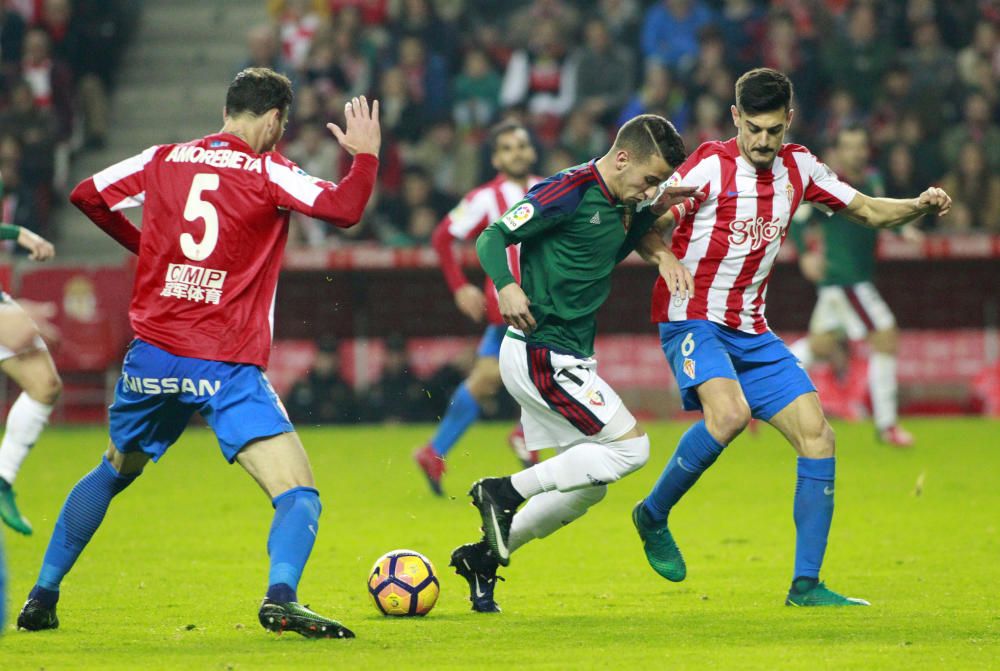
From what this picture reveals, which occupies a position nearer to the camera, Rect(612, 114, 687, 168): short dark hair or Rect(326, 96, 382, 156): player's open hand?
Rect(326, 96, 382, 156): player's open hand

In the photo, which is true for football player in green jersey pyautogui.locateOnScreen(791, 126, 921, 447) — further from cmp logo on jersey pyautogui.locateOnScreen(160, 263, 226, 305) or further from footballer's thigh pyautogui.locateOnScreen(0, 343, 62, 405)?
cmp logo on jersey pyautogui.locateOnScreen(160, 263, 226, 305)

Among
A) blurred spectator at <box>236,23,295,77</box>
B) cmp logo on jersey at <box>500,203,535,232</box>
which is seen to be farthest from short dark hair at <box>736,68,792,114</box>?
blurred spectator at <box>236,23,295,77</box>

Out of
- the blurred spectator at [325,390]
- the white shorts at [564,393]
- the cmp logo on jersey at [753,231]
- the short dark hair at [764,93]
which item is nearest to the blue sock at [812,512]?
the white shorts at [564,393]

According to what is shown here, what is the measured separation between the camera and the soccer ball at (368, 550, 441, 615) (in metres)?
6.76

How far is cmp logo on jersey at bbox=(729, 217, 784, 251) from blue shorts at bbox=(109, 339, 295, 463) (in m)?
2.39

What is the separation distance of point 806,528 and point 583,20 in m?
14.7

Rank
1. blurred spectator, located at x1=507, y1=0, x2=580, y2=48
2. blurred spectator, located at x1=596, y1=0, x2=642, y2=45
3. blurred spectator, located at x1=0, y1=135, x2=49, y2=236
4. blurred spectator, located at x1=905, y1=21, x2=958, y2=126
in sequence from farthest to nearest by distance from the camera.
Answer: blurred spectator, located at x1=596, y1=0, x2=642, y2=45, blurred spectator, located at x1=507, y1=0, x2=580, y2=48, blurred spectator, located at x1=905, y1=21, x2=958, y2=126, blurred spectator, located at x1=0, y1=135, x2=49, y2=236

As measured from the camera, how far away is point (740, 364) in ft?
24.2

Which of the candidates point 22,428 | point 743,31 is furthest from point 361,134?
point 743,31

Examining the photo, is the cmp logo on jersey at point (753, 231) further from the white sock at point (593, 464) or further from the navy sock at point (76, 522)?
the navy sock at point (76, 522)

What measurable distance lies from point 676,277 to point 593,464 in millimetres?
918

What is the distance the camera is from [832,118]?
739 inches

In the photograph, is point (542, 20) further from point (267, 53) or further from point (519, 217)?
point (519, 217)

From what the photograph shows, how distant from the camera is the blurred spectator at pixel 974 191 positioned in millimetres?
17656
